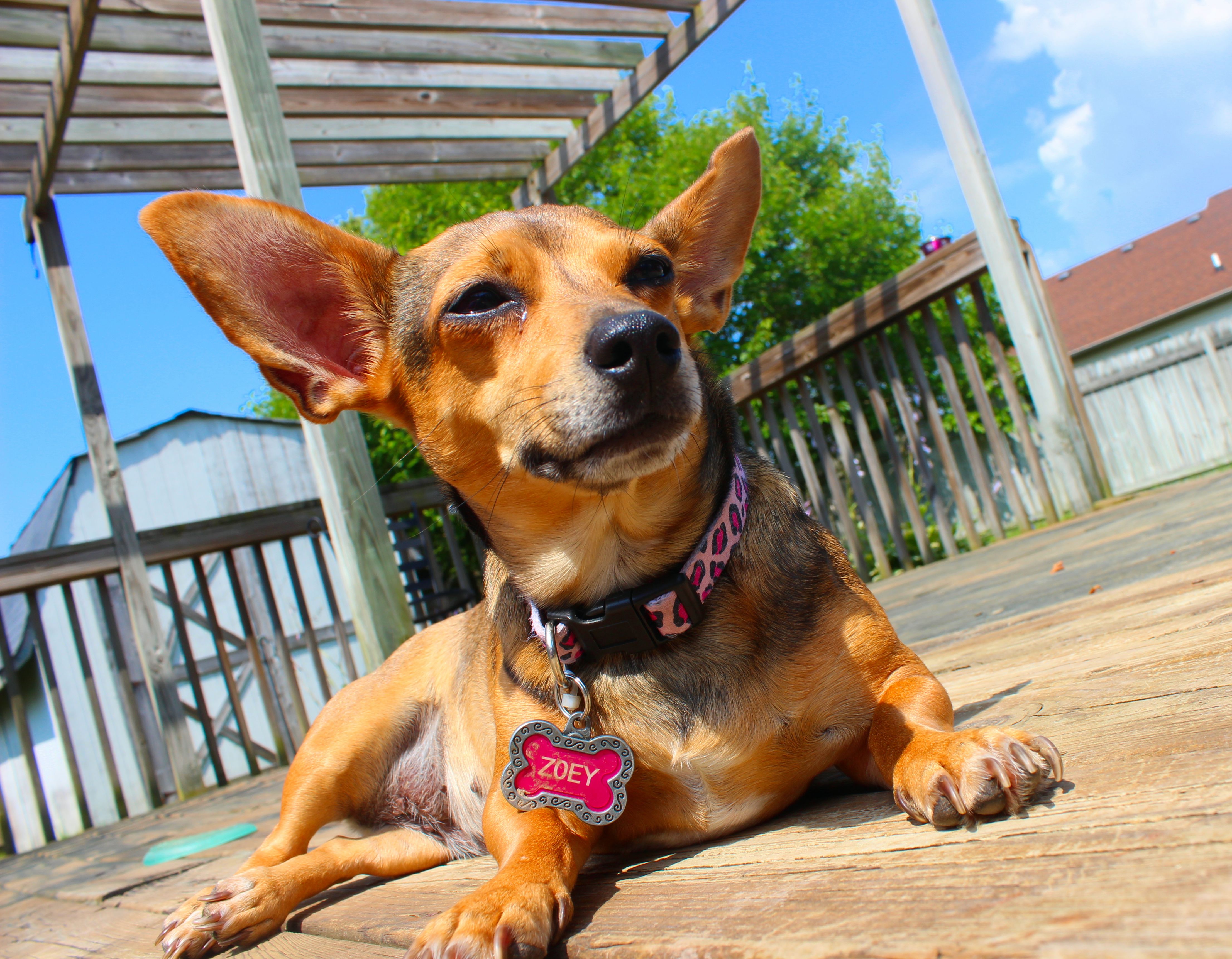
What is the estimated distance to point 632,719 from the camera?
4.86 feet

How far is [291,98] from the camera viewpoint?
206 inches

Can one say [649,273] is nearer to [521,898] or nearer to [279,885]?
[521,898]

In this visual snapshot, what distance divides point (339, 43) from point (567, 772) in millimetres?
4917

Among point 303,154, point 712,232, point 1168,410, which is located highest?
point 303,154

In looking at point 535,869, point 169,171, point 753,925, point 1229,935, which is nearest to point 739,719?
point 535,869

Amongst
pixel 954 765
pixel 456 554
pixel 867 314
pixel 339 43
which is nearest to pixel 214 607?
pixel 456 554

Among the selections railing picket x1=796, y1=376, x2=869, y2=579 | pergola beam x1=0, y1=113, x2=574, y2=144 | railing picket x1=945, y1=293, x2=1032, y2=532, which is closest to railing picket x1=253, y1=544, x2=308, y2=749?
pergola beam x1=0, y1=113, x2=574, y2=144

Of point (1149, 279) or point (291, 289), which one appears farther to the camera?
point (1149, 279)

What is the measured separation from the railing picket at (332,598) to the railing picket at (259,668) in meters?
0.46

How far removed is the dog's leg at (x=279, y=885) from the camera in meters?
1.62

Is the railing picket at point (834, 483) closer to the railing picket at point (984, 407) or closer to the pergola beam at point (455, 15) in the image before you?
the railing picket at point (984, 407)

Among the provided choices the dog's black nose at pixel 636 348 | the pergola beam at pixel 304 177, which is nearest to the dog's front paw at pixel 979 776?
the dog's black nose at pixel 636 348

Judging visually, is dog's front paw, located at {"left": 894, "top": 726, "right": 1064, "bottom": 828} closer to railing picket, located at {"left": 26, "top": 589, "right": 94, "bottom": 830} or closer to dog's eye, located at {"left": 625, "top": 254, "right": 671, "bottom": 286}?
dog's eye, located at {"left": 625, "top": 254, "right": 671, "bottom": 286}

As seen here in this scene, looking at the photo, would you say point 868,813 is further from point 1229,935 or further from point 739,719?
point 1229,935
